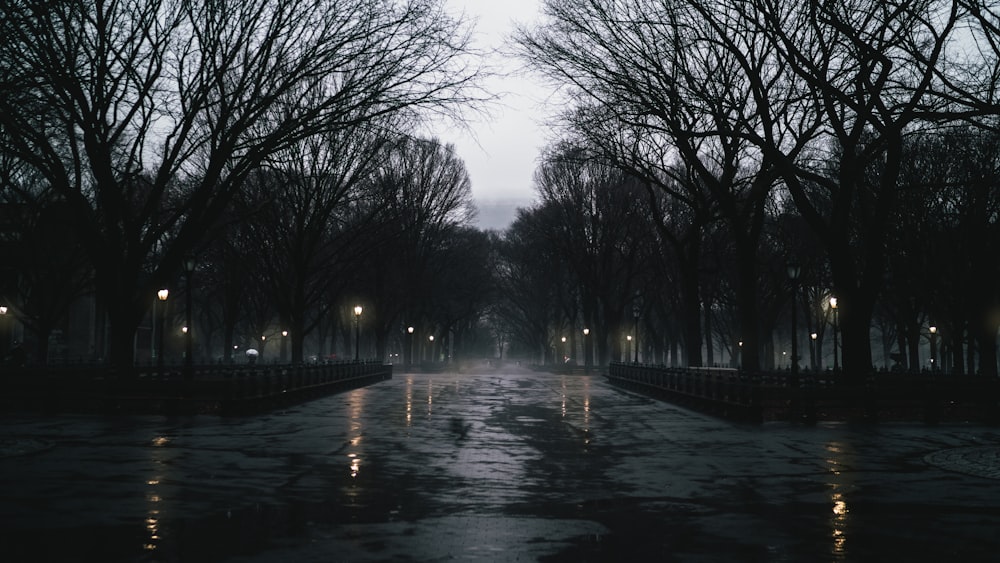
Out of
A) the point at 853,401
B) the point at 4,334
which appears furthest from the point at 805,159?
the point at 4,334

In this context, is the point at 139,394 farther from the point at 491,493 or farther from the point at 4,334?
the point at 4,334

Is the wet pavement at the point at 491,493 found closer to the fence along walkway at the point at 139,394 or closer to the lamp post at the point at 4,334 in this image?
the fence along walkway at the point at 139,394

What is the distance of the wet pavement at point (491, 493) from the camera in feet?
29.3

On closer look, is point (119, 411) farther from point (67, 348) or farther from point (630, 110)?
point (67, 348)

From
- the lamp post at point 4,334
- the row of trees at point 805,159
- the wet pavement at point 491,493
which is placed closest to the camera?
the wet pavement at point 491,493

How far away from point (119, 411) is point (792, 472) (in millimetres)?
18357

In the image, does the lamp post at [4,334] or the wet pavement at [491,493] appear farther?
the lamp post at [4,334]

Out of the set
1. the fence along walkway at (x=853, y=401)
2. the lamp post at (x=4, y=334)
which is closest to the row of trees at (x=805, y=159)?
the fence along walkway at (x=853, y=401)

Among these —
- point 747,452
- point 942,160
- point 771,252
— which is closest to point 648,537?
point 747,452

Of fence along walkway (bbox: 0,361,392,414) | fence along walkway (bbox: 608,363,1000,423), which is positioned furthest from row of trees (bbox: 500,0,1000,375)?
fence along walkway (bbox: 0,361,392,414)

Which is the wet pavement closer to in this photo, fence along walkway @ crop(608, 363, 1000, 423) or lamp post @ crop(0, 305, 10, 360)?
fence along walkway @ crop(608, 363, 1000, 423)

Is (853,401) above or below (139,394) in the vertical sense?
below

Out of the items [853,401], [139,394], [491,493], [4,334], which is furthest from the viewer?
[4,334]

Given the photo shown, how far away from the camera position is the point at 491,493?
12.4 m
